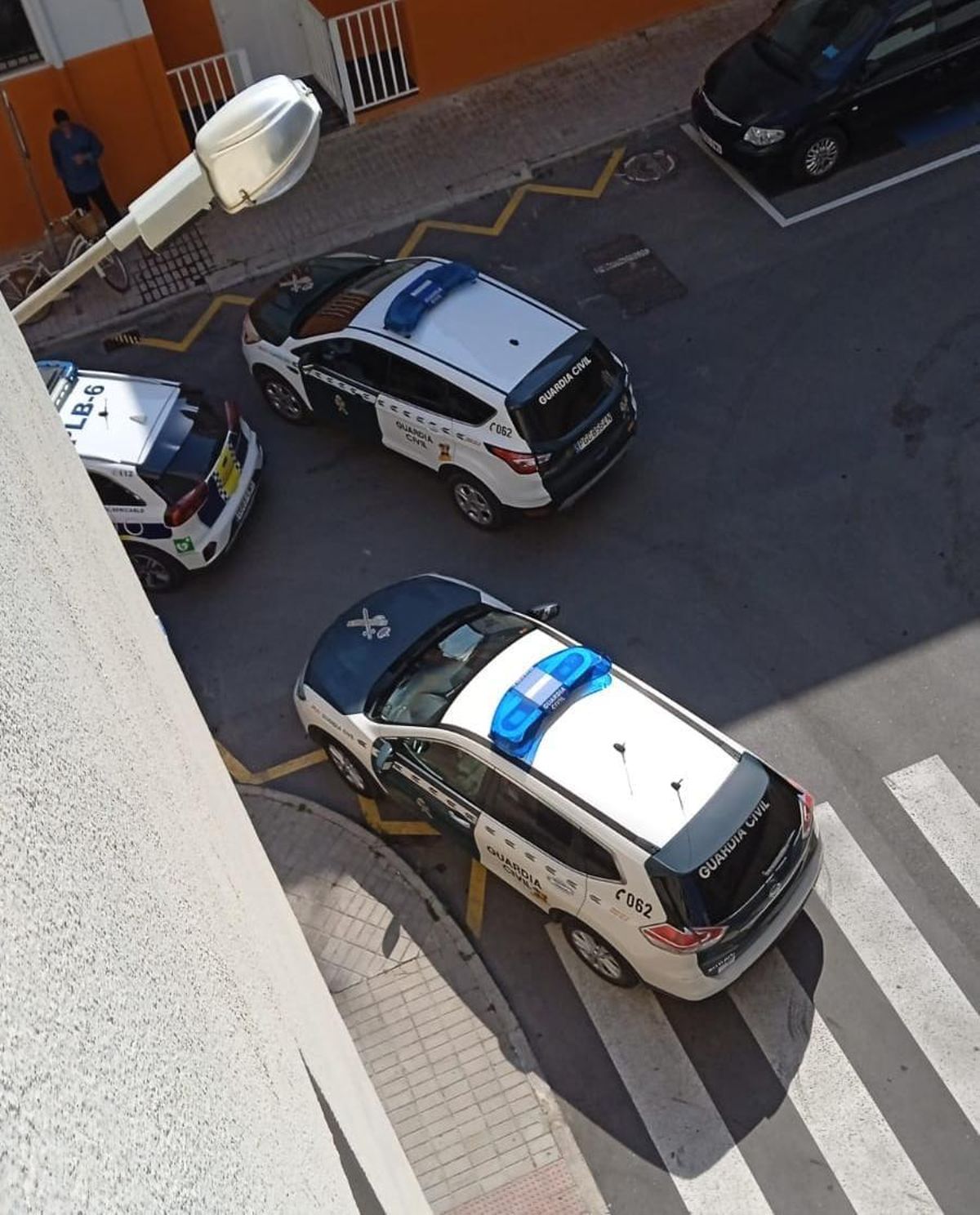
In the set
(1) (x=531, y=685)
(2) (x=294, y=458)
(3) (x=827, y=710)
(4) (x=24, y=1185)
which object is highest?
(4) (x=24, y=1185)

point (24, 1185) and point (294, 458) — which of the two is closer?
point (24, 1185)

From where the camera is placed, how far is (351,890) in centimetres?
980

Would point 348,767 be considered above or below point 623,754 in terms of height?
below

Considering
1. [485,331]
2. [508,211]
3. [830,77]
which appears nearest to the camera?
[485,331]

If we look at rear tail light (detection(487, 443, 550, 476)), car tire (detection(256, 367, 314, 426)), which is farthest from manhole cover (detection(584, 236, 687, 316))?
car tire (detection(256, 367, 314, 426))

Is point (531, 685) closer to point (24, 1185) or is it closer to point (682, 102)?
point (24, 1185)

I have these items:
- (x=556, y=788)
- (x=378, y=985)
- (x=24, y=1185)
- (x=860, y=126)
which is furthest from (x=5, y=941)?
(x=860, y=126)

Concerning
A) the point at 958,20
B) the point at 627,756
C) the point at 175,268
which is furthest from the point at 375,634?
the point at 958,20

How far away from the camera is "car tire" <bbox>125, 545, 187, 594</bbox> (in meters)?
11.3

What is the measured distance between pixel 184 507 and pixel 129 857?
9.04 meters

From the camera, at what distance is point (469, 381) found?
11.0 meters

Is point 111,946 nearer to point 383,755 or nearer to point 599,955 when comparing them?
point 599,955

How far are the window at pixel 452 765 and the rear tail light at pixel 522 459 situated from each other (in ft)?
9.70

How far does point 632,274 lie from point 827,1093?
28.7ft
